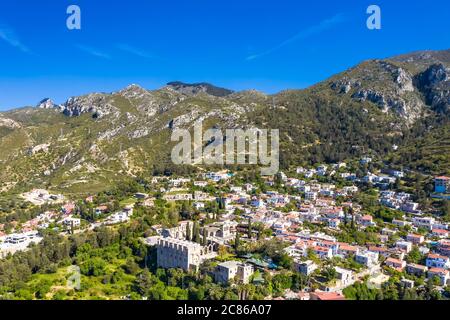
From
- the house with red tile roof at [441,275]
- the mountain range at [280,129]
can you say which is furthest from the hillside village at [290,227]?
the mountain range at [280,129]

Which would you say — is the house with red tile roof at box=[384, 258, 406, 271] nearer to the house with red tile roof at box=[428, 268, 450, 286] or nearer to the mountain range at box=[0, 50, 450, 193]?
the house with red tile roof at box=[428, 268, 450, 286]

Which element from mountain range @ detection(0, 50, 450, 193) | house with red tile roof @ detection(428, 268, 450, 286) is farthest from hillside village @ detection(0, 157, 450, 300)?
mountain range @ detection(0, 50, 450, 193)

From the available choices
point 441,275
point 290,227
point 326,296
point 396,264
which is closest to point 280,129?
point 290,227

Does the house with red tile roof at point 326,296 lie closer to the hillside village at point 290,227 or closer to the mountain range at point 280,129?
the hillside village at point 290,227
